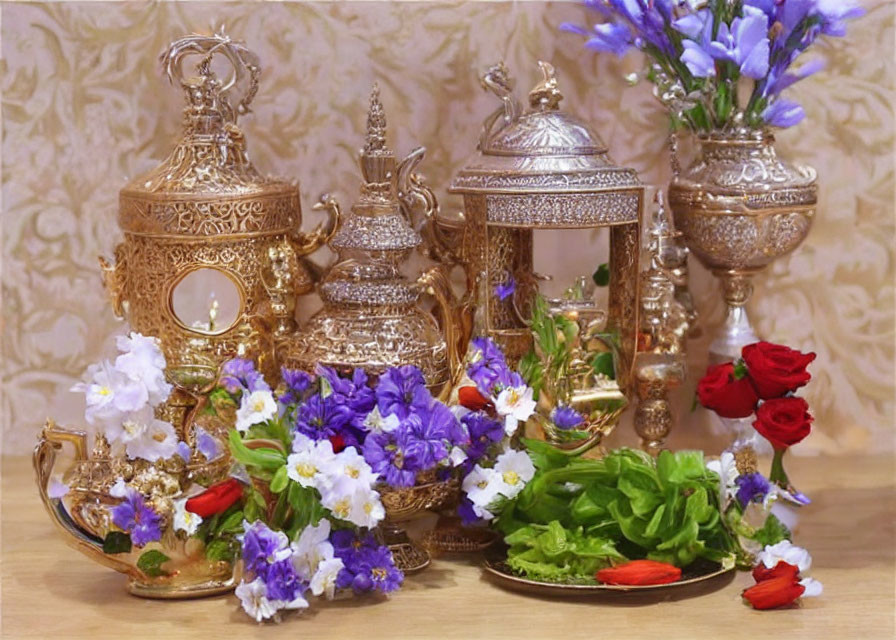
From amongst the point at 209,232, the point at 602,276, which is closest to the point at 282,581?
the point at 209,232

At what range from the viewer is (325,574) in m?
1.49

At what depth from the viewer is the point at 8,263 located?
2.09 m

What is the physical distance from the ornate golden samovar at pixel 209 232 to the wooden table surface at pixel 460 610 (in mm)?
334

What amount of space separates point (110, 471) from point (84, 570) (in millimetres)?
211

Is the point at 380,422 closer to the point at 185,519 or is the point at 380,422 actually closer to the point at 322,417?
the point at 322,417

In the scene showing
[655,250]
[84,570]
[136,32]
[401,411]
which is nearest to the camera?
[401,411]

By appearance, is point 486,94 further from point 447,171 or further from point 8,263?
point 8,263

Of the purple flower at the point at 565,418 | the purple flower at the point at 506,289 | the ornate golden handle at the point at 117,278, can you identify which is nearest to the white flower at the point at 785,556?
the purple flower at the point at 565,418

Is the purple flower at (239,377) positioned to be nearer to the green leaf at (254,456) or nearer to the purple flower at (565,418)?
the green leaf at (254,456)

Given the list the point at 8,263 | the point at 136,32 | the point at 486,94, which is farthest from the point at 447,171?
the point at 8,263

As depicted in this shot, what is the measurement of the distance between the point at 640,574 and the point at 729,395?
1.00 ft

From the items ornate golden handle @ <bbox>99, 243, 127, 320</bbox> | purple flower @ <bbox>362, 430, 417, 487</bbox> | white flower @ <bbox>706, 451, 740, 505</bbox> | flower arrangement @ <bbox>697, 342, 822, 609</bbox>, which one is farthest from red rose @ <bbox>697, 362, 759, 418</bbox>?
ornate golden handle @ <bbox>99, 243, 127, 320</bbox>

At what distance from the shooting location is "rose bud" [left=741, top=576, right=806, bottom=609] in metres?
1.51

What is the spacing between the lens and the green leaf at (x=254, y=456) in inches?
58.6
